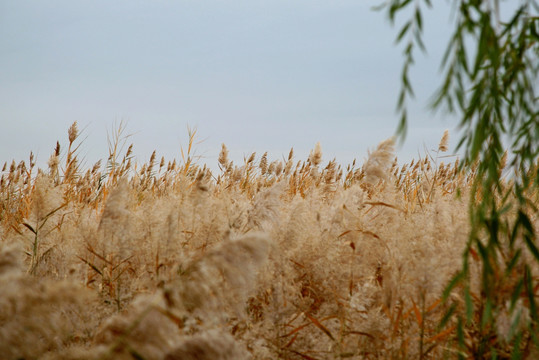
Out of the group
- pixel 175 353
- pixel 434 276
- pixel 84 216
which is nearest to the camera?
pixel 175 353

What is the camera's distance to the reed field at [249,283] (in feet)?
4.39

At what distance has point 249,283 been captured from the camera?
203 cm

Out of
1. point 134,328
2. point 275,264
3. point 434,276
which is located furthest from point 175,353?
point 275,264

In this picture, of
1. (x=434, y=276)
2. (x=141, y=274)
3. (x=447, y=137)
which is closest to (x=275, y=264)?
(x=141, y=274)

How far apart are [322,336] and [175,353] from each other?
115 centimetres

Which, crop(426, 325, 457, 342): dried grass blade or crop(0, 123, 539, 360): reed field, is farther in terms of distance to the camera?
crop(426, 325, 457, 342): dried grass blade

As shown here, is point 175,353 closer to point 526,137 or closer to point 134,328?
point 134,328

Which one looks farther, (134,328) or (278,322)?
(278,322)

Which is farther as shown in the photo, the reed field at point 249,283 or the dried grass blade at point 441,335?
the dried grass blade at point 441,335

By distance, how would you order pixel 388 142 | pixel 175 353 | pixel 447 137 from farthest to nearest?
pixel 447 137 → pixel 388 142 → pixel 175 353

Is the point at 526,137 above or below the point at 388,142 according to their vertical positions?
below

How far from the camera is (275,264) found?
2516mm

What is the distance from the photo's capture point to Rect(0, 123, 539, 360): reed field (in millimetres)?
1338

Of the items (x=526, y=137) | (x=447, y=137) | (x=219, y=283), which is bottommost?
(x=219, y=283)
